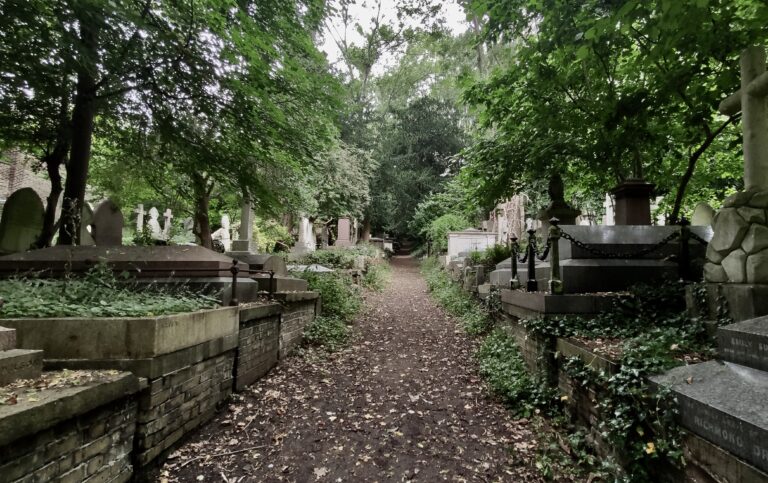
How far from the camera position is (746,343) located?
8.93 ft

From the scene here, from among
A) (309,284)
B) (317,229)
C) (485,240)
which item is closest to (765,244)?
(309,284)

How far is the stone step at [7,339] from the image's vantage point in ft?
8.47

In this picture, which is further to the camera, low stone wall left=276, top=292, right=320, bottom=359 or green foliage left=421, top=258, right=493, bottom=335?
green foliage left=421, top=258, right=493, bottom=335

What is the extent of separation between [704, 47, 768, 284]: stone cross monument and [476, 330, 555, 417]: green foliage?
2.16 m

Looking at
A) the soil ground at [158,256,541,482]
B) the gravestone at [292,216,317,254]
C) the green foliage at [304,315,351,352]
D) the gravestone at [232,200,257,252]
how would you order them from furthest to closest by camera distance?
the gravestone at [292,216,317,254] → the gravestone at [232,200,257,252] → the green foliage at [304,315,351,352] → the soil ground at [158,256,541,482]

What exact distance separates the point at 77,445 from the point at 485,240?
62.2 ft

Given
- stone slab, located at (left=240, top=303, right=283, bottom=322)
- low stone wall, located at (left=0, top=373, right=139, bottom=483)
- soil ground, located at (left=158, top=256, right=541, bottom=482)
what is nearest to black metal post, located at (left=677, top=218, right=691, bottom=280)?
soil ground, located at (left=158, top=256, right=541, bottom=482)

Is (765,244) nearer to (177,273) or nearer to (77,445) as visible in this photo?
(77,445)

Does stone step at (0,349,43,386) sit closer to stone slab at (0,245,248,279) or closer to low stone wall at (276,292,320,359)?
stone slab at (0,245,248,279)

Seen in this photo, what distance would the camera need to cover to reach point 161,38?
5223 millimetres

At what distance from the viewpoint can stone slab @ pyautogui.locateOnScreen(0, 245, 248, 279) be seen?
4.85 m

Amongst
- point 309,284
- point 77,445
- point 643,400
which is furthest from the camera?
point 309,284

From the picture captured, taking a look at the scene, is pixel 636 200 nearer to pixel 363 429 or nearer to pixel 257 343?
pixel 363 429

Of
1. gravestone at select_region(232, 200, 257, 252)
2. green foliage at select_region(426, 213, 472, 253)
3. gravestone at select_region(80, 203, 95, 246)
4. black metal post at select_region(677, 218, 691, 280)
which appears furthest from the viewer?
green foliage at select_region(426, 213, 472, 253)
